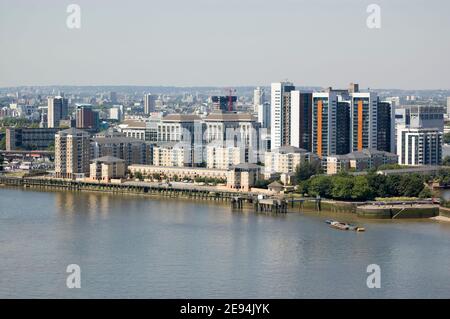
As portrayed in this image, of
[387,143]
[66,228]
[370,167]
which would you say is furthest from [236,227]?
[387,143]

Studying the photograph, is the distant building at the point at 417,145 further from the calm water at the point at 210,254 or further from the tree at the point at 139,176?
the calm water at the point at 210,254

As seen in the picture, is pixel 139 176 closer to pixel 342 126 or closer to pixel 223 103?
pixel 342 126

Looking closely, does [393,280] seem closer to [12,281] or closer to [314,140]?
[12,281]

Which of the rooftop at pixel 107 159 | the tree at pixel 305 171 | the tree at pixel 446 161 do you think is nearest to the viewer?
the tree at pixel 305 171
